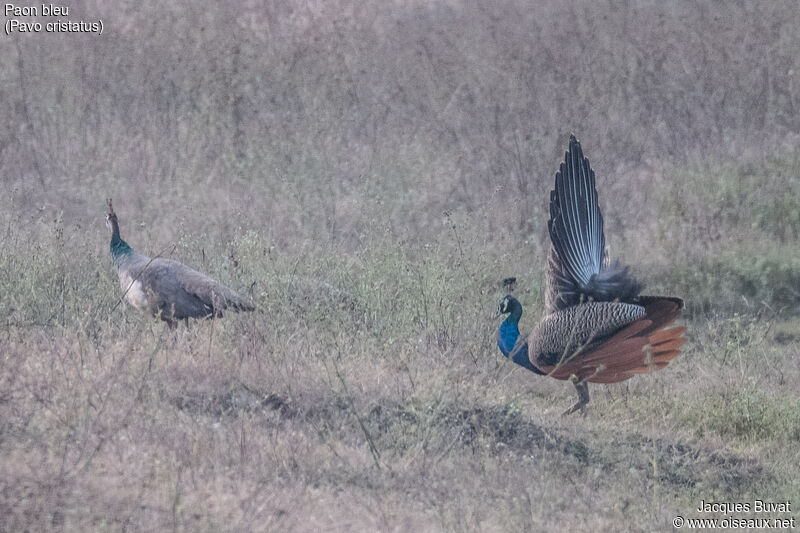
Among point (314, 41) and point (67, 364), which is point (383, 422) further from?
point (314, 41)

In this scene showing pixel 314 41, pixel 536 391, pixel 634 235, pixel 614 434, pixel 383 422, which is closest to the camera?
pixel 383 422

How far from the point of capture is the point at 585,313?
518 centimetres

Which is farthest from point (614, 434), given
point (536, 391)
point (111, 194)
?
point (111, 194)

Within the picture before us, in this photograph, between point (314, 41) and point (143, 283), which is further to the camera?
point (314, 41)

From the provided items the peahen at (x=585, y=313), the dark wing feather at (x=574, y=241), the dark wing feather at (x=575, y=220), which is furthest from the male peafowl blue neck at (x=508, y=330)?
the dark wing feather at (x=575, y=220)

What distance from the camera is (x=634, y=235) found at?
30.0 ft

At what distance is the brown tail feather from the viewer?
5039 mm

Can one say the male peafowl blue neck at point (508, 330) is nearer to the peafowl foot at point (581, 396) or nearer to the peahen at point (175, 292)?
the peafowl foot at point (581, 396)

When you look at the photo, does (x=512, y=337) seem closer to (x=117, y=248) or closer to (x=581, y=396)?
(x=581, y=396)

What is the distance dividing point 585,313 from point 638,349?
0.36 meters

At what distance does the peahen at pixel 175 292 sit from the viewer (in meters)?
5.67

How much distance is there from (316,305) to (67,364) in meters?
1.68

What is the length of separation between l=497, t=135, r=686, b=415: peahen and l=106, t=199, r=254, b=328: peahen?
1764 millimetres

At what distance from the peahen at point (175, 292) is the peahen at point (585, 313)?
1.76 metres
